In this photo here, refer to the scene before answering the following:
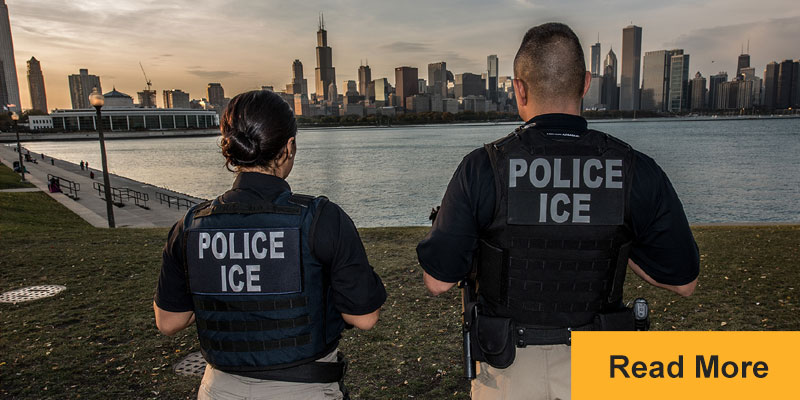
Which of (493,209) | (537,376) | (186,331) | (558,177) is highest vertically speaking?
(558,177)

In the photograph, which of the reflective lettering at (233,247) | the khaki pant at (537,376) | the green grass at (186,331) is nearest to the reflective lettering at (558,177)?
the khaki pant at (537,376)

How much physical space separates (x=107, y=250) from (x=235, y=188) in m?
10.6

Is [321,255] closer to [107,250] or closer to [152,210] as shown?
[107,250]

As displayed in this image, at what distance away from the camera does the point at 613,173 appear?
2381 millimetres

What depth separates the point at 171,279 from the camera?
2.43 metres

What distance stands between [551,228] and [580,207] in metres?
0.18

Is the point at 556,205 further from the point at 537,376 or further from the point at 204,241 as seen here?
the point at 204,241

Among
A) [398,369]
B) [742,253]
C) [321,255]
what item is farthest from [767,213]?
[321,255]

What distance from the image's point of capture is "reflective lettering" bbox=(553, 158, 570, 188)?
2.41 meters

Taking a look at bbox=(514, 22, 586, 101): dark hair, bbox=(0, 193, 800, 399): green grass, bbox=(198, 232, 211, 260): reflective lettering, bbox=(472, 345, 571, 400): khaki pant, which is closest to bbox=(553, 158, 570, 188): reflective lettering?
bbox=(514, 22, 586, 101): dark hair

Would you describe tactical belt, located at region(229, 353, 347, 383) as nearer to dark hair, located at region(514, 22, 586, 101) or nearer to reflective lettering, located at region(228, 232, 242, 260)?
reflective lettering, located at region(228, 232, 242, 260)

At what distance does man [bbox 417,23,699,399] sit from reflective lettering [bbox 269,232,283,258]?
706mm

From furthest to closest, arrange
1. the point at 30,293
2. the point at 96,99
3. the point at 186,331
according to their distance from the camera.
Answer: the point at 96,99, the point at 30,293, the point at 186,331

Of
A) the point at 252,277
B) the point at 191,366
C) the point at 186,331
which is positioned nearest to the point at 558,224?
the point at 252,277
